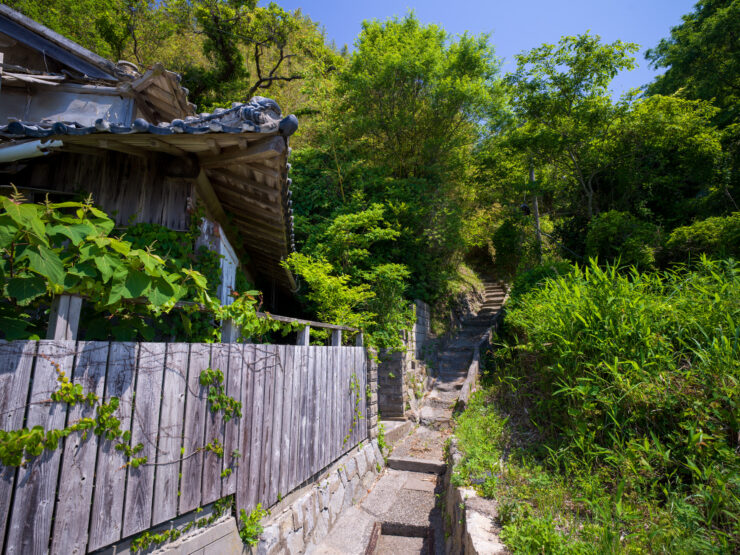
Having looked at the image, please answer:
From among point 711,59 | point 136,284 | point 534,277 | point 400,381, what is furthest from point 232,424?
point 711,59

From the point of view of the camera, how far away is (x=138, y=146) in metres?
3.56

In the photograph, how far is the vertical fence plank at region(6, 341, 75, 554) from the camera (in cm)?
160

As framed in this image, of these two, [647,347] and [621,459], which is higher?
[647,347]

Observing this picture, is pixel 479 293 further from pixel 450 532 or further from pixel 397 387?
pixel 450 532

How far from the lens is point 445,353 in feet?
38.4

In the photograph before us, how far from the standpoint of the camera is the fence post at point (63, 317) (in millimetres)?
1848

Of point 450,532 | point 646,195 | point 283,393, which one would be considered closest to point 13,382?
point 283,393

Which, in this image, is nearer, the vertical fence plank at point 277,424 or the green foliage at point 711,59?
the vertical fence plank at point 277,424

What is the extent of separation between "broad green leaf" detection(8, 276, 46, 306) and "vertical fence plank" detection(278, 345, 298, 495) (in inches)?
84.0

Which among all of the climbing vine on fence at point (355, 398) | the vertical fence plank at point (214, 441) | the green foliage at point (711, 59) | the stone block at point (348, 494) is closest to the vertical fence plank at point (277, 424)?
the vertical fence plank at point (214, 441)

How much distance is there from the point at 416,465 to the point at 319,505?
8.89 ft

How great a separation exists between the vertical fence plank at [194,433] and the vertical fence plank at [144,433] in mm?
229

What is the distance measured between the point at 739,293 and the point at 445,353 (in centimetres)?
847

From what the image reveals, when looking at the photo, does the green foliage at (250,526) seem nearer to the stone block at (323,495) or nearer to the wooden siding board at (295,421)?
the wooden siding board at (295,421)
